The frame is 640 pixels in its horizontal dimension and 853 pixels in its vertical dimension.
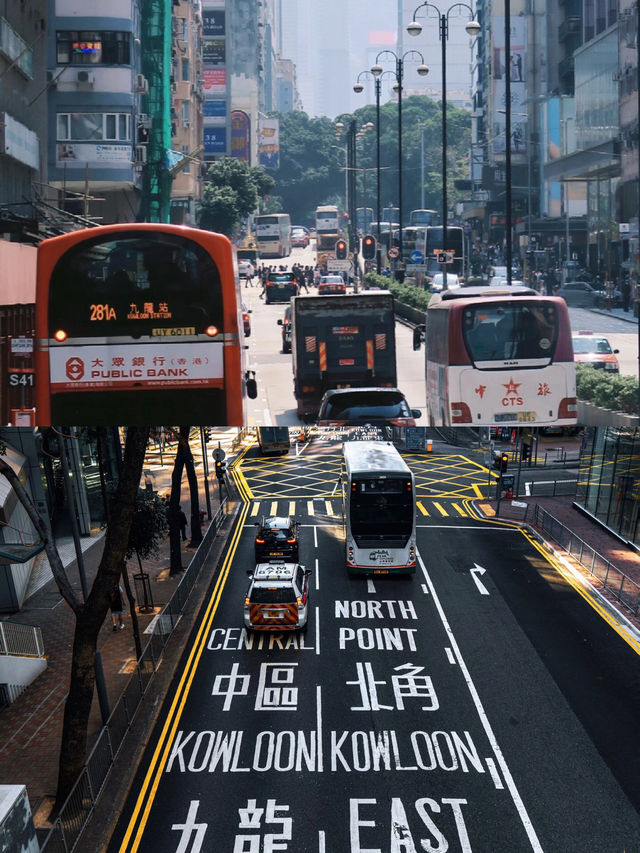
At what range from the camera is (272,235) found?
22.5 meters

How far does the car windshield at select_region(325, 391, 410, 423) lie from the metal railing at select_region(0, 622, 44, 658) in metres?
19.3

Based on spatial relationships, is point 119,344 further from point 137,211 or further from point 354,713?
point 354,713

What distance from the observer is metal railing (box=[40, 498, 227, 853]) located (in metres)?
25.2

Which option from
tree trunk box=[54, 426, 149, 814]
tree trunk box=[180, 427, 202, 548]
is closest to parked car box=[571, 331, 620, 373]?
tree trunk box=[54, 426, 149, 814]

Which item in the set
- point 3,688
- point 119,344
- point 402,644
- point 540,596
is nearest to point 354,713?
point 402,644

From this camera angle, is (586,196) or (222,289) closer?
(222,289)

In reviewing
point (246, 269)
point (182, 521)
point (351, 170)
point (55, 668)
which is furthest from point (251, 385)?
point (182, 521)

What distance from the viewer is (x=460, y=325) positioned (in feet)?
73.7

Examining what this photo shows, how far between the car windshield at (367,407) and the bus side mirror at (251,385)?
1550mm

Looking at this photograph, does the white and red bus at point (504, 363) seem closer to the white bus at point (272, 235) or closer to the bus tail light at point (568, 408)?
the bus tail light at point (568, 408)

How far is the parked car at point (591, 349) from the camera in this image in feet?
71.7

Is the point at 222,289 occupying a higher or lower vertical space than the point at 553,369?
higher

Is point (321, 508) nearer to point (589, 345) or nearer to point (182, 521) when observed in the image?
point (182, 521)

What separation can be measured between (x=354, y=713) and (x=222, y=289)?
18867 mm
